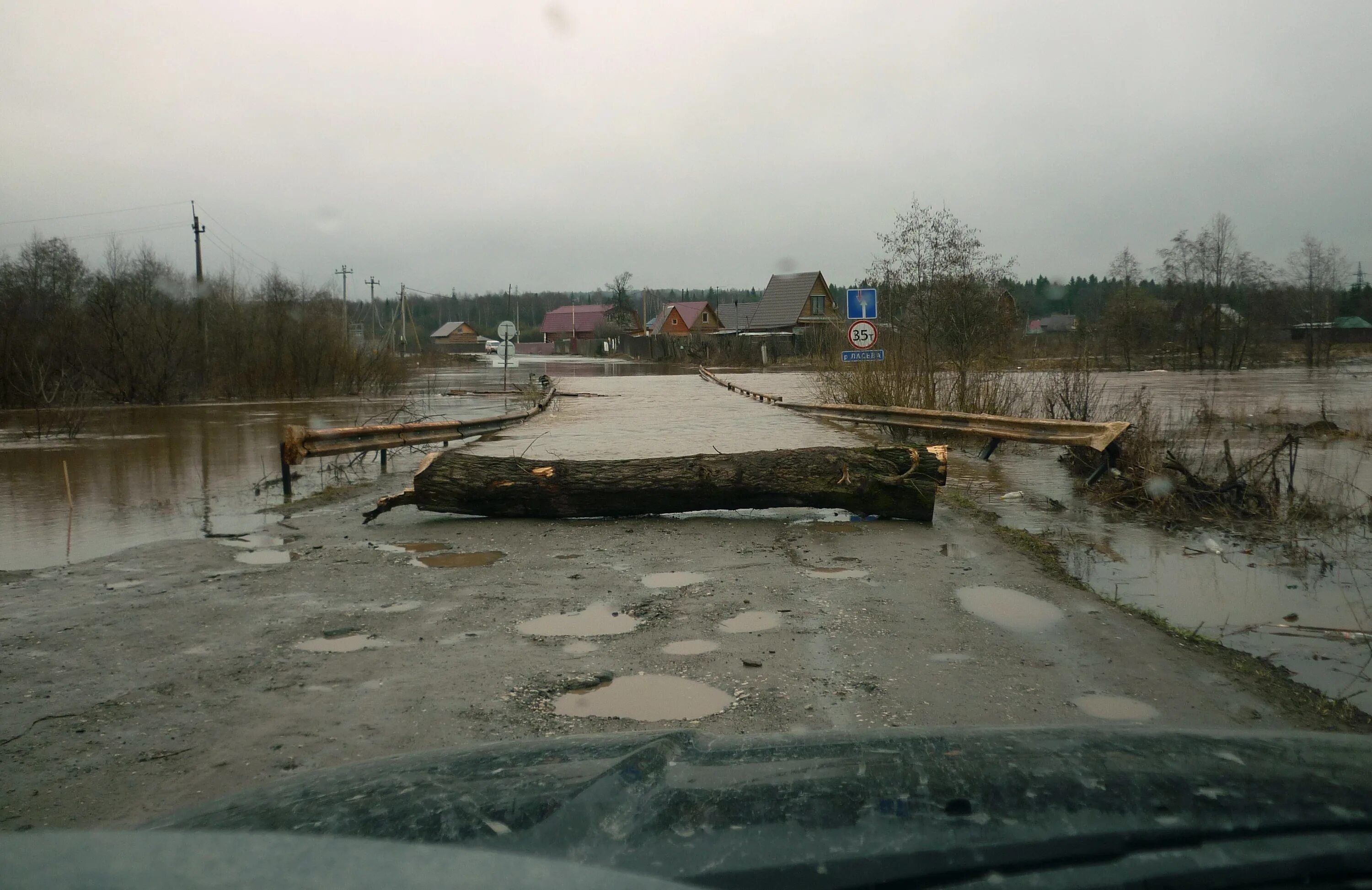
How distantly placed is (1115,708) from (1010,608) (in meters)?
1.85

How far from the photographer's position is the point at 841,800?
184cm

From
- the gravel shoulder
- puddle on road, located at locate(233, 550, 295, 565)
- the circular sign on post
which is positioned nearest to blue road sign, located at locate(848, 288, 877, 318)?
the circular sign on post

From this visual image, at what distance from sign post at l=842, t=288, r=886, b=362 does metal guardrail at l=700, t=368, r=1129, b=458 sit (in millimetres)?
986

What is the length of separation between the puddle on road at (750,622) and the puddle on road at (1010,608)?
129 centimetres

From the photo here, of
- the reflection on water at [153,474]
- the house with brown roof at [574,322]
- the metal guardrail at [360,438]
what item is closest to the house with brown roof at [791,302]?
the house with brown roof at [574,322]

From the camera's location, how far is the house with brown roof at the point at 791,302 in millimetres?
90312

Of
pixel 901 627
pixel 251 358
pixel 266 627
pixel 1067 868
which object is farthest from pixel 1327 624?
pixel 251 358

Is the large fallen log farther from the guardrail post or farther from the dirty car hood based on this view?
the dirty car hood

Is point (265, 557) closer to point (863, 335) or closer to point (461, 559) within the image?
point (461, 559)

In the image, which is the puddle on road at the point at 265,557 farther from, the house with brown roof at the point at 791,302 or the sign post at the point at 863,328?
the house with brown roof at the point at 791,302

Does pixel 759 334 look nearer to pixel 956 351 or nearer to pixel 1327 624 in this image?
pixel 956 351

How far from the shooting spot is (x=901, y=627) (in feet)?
19.7

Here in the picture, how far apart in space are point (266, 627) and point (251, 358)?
33.3m

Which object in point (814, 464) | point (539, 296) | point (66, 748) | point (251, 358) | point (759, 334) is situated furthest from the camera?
point (539, 296)
